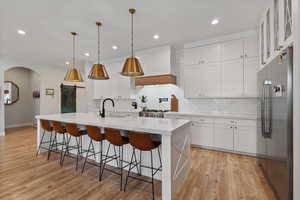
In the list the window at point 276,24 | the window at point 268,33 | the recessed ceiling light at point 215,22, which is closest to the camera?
the window at point 276,24

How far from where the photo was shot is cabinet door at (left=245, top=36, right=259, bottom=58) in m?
3.38

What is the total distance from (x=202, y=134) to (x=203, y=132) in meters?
0.06

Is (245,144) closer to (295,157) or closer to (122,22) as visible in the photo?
(295,157)

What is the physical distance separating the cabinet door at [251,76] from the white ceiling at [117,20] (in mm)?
760

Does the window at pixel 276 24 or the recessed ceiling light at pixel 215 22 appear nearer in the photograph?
the window at pixel 276 24

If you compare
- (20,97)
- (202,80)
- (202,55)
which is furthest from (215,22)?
(20,97)

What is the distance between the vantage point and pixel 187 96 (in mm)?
4254

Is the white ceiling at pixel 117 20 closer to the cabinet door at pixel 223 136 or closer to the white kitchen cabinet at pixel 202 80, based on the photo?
the white kitchen cabinet at pixel 202 80

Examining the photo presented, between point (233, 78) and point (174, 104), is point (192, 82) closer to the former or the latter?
point (174, 104)

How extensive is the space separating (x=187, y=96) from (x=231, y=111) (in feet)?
3.90

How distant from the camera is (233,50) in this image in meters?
3.63

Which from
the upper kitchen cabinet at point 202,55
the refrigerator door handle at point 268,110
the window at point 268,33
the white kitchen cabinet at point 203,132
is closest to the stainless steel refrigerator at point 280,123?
the refrigerator door handle at point 268,110

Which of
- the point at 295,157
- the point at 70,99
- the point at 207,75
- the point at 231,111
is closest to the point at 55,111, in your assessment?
the point at 70,99

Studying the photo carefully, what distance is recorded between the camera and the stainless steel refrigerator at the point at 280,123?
1.50 m
